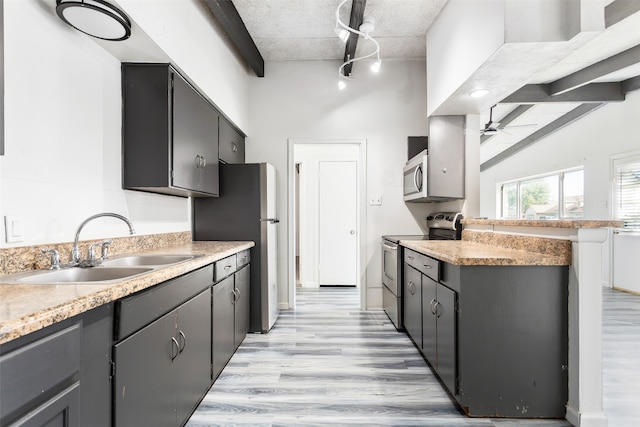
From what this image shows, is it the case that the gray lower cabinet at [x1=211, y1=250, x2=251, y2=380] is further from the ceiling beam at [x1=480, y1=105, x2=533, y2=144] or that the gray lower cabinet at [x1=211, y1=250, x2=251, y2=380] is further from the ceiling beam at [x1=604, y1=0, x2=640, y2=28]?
the ceiling beam at [x1=480, y1=105, x2=533, y2=144]

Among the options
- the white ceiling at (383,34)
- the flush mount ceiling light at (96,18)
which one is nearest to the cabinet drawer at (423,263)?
the white ceiling at (383,34)

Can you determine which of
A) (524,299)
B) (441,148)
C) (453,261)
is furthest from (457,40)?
(524,299)

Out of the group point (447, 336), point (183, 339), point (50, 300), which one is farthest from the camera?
point (447, 336)

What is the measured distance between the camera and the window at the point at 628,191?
181 inches

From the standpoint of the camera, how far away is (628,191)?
472cm

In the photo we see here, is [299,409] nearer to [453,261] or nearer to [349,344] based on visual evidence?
[349,344]

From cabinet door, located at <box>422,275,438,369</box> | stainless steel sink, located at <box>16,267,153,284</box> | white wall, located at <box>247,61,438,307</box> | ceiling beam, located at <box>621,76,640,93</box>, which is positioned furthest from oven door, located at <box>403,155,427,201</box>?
ceiling beam, located at <box>621,76,640,93</box>

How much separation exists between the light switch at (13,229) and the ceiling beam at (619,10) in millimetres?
4344

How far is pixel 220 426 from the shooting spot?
1.64m

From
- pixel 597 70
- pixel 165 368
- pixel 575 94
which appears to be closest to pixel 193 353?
pixel 165 368

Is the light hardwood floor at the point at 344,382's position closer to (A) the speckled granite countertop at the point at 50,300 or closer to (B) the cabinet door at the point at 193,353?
(B) the cabinet door at the point at 193,353

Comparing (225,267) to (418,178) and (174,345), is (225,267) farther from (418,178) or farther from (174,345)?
(418,178)

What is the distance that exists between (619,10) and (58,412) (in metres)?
4.40

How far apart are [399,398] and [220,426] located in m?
1.05
